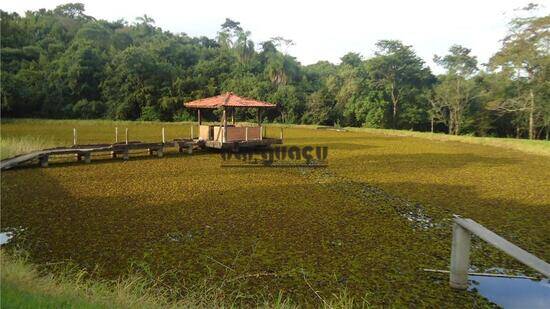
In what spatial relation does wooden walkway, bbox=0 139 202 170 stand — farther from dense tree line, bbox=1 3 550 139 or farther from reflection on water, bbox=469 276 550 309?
dense tree line, bbox=1 3 550 139

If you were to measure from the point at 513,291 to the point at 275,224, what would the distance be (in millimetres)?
2849

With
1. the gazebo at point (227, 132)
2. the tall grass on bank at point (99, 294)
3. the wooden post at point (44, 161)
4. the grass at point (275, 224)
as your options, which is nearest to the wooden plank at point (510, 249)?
the grass at point (275, 224)

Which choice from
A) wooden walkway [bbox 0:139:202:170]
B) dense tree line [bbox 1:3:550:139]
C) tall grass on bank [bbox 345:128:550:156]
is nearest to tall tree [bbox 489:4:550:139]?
dense tree line [bbox 1:3:550:139]

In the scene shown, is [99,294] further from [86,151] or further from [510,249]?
[86,151]

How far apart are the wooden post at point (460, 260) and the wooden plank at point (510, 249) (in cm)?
11

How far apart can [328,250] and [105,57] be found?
36.3 meters

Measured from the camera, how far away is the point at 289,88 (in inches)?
1393

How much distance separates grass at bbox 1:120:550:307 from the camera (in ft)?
12.3

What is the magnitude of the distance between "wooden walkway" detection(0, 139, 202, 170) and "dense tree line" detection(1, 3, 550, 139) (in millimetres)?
19216

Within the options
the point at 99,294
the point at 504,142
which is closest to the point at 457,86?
the point at 504,142

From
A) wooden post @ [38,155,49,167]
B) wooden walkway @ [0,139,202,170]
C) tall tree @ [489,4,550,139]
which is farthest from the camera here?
tall tree @ [489,4,550,139]

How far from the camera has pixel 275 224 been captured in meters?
5.45

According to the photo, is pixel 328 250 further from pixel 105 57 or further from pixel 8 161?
pixel 105 57

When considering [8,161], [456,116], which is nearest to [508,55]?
[456,116]
